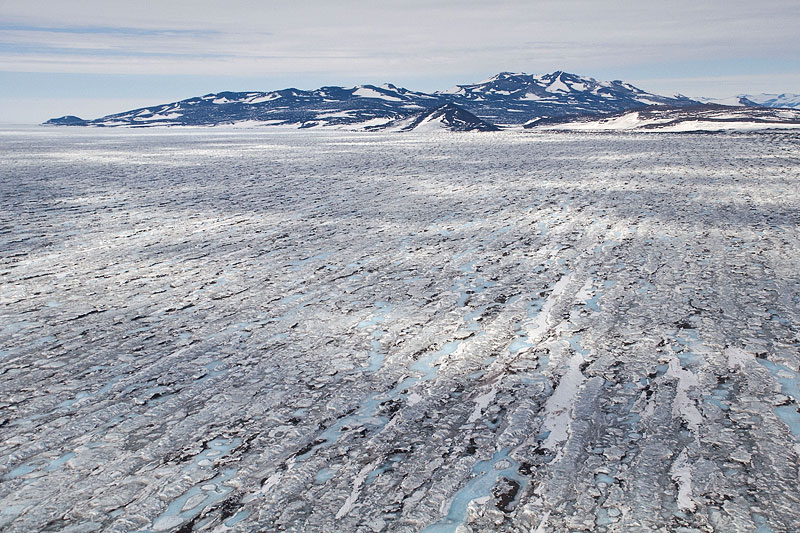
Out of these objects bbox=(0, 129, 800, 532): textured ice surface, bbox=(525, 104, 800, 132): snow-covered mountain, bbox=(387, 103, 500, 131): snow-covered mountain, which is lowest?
bbox=(0, 129, 800, 532): textured ice surface

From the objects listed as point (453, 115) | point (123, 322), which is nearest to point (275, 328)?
point (123, 322)

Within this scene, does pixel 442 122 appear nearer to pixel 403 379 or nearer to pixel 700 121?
pixel 700 121

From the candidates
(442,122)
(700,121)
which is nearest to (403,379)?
(700,121)

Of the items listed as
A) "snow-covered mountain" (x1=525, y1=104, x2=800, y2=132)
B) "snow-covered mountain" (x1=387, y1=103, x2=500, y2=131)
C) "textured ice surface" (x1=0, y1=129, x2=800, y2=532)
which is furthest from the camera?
"snow-covered mountain" (x1=387, y1=103, x2=500, y2=131)

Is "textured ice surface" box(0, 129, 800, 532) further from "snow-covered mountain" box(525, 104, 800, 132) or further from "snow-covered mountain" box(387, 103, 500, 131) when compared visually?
"snow-covered mountain" box(387, 103, 500, 131)

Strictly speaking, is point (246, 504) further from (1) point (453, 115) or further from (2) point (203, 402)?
(1) point (453, 115)

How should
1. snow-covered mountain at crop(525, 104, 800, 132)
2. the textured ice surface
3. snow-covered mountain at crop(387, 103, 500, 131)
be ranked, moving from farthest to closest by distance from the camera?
snow-covered mountain at crop(387, 103, 500, 131) → snow-covered mountain at crop(525, 104, 800, 132) → the textured ice surface

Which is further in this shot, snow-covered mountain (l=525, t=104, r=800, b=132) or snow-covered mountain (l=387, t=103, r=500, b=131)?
snow-covered mountain (l=387, t=103, r=500, b=131)

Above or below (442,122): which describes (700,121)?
below

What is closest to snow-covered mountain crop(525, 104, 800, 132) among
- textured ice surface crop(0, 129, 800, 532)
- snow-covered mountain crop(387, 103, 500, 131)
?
snow-covered mountain crop(387, 103, 500, 131)
